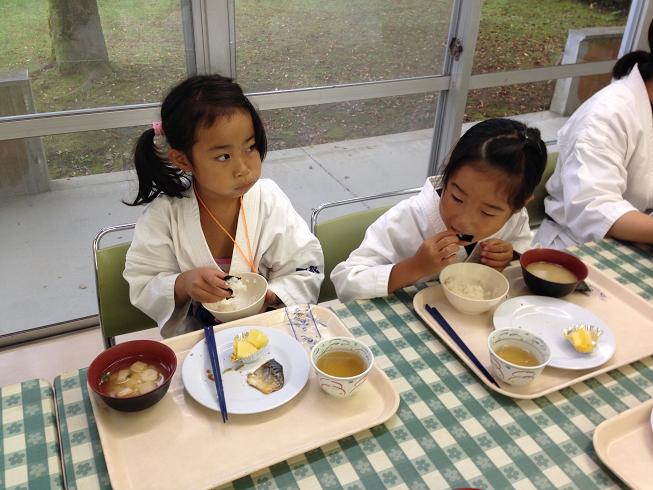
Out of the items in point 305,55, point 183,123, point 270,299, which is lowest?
point 270,299

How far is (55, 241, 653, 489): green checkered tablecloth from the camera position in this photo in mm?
806

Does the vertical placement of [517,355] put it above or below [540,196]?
above

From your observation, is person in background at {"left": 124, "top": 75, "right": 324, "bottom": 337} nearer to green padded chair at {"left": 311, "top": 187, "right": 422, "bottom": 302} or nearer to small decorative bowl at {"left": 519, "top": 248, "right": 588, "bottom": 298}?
green padded chair at {"left": 311, "top": 187, "right": 422, "bottom": 302}

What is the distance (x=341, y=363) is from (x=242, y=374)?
0.18m

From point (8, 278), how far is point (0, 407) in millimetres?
1793

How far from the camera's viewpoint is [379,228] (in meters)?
1.47

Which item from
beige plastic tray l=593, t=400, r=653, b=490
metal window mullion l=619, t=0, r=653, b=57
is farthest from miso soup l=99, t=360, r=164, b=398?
metal window mullion l=619, t=0, r=653, b=57

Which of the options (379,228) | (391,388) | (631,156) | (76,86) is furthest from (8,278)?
(631,156)

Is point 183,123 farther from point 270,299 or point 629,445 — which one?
point 629,445

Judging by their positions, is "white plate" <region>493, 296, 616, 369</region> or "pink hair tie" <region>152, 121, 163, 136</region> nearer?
"white plate" <region>493, 296, 616, 369</region>

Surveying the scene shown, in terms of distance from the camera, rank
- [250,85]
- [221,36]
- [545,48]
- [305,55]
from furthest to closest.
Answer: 1. [545,48]
2. [305,55]
3. [250,85]
4. [221,36]

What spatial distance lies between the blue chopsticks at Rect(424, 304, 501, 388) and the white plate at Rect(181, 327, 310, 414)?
0.30 m

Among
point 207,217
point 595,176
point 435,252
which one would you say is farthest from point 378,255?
point 595,176

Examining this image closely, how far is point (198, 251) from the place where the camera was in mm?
1418
